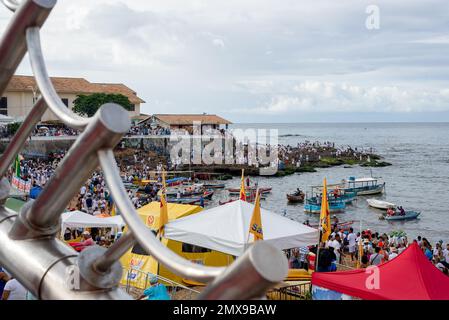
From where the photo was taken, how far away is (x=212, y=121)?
74000 millimetres

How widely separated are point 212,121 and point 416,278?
221 ft

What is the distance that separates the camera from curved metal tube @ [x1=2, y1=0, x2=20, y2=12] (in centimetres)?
170

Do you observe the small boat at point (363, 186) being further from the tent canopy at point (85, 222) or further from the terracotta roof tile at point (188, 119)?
the tent canopy at point (85, 222)

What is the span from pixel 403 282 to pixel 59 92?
2419 inches

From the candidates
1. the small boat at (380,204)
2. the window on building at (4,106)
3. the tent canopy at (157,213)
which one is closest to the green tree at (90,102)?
the window on building at (4,106)

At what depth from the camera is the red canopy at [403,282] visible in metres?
7.03

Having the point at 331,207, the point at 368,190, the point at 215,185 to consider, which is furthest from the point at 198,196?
the point at 368,190

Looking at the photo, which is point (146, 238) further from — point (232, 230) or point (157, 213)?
point (157, 213)

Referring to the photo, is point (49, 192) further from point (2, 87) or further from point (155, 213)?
point (155, 213)

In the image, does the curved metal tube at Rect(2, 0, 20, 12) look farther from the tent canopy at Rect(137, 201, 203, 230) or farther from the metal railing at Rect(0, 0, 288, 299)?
the tent canopy at Rect(137, 201, 203, 230)

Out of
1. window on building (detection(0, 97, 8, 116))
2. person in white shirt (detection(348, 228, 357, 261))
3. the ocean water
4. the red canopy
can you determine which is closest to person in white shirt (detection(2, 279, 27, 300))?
the red canopy

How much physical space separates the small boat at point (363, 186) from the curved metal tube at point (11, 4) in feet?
143
